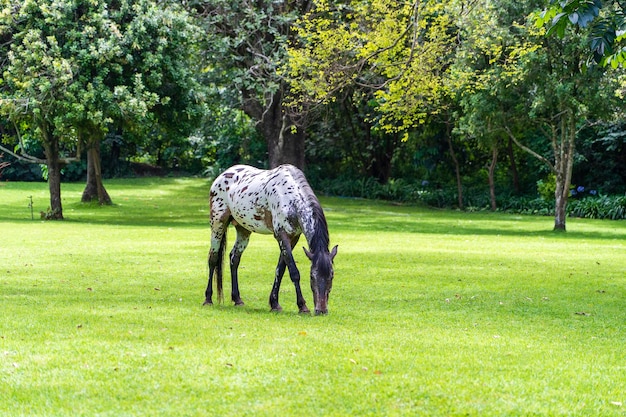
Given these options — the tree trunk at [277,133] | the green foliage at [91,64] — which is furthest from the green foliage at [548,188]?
the green foliage at [91,64]

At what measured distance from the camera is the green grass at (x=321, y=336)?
7191mm

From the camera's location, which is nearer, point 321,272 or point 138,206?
point 321,272

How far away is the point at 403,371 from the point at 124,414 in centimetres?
272

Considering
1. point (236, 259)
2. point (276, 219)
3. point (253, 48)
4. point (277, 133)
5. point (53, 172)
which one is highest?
point (253, 48)

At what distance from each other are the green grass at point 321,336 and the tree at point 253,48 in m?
11.5

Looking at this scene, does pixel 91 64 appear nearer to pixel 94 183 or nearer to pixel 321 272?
pixel 94 183

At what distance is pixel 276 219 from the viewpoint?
1170 cm

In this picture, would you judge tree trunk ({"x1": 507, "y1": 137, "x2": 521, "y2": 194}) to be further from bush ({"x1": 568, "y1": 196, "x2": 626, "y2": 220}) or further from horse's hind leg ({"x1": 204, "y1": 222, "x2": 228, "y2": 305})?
horse's hind leg ({"x1": 204, "y1": 222, "x2": 228, "y2": 305})

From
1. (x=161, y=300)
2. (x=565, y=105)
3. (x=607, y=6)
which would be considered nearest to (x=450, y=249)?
(x=565, y=105)

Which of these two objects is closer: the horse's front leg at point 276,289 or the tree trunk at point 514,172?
the horse's front leg at point 276,289

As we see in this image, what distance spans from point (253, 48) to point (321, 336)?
24.5m

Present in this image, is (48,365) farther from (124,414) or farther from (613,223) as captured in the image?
(613,223)

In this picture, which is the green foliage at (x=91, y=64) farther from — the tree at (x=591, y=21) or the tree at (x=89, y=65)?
the tree at (x=591, y=21)

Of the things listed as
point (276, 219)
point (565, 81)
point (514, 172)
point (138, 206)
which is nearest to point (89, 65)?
point (138, 206)
